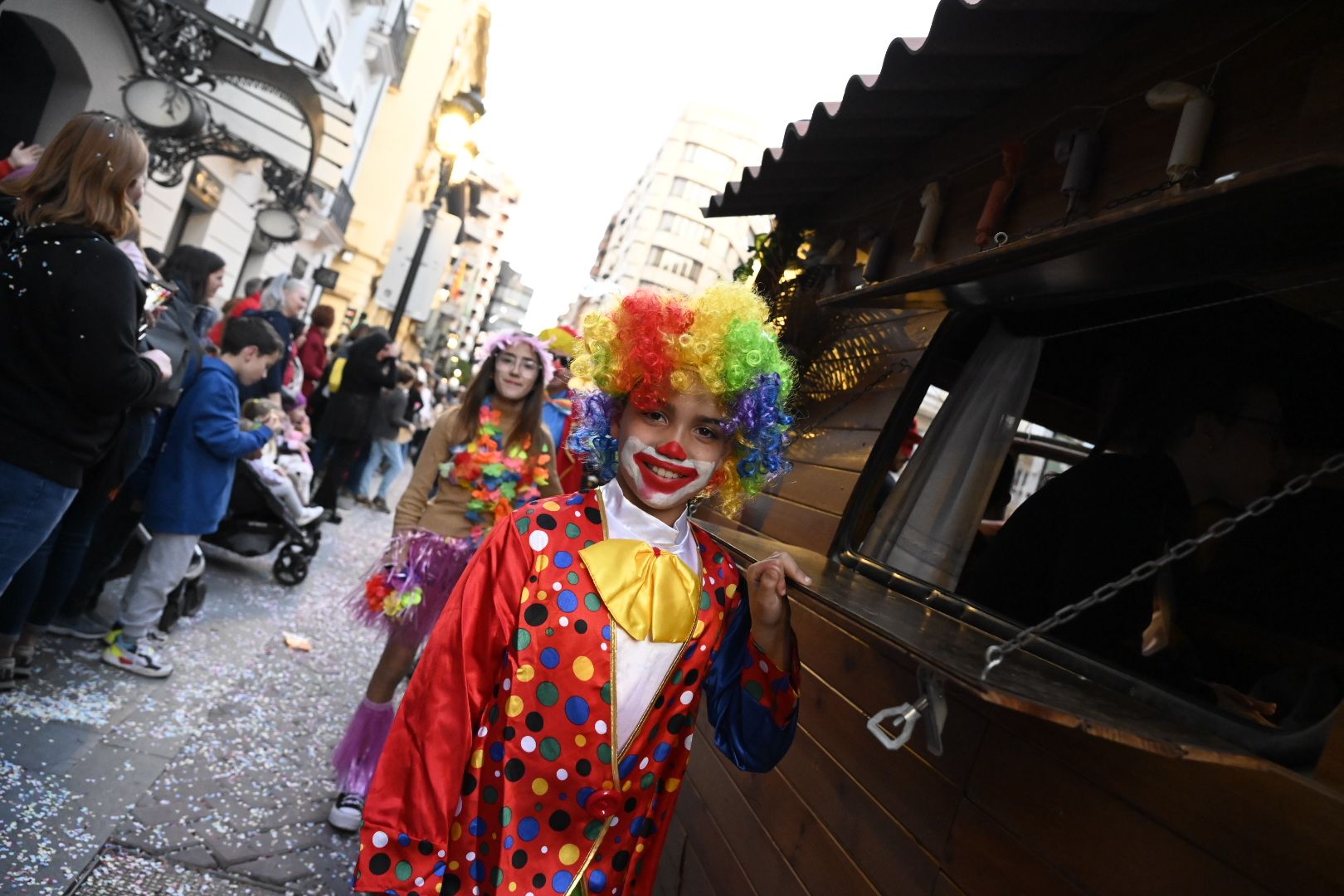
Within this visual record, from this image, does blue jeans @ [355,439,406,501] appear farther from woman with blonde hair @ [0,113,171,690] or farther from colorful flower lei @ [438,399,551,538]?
woman with blonde hair @ [0,113,171,690]

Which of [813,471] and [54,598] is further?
[54,598]

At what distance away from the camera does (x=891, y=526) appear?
3039 mm

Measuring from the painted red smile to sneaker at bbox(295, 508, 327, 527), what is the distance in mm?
5232

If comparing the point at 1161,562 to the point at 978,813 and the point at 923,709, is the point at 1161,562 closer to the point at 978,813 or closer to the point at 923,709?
the point at 923,709

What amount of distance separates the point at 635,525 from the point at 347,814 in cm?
245

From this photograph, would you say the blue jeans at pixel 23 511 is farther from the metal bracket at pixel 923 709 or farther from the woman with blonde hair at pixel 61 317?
the metal bracket at pixel 923 709

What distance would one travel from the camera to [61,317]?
3184mm

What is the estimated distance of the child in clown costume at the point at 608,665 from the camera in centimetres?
206

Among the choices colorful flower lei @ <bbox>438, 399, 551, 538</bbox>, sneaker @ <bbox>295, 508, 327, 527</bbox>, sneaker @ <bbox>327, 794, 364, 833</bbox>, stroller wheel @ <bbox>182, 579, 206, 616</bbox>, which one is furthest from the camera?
sneaker @ <bbox>295, 508, 327, 527</bbox>

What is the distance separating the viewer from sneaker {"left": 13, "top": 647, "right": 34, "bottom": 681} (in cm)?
413

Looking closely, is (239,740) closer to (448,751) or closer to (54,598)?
(54,598)

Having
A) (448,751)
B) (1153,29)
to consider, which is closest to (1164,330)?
(1153,29)

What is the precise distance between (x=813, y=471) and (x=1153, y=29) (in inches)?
74.7

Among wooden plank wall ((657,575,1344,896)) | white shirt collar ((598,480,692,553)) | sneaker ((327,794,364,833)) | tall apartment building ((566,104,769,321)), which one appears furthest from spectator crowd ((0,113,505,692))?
tall apartment building ((566,104,769,321))
